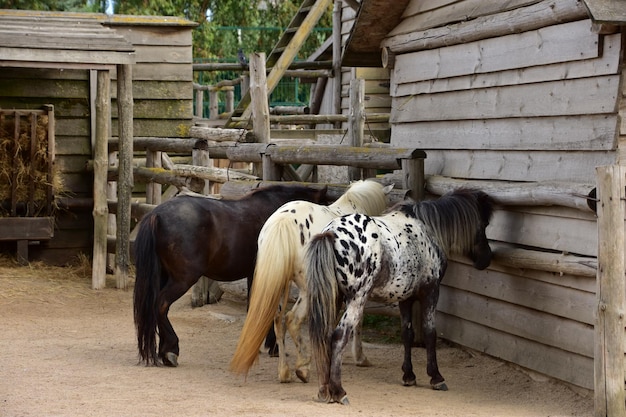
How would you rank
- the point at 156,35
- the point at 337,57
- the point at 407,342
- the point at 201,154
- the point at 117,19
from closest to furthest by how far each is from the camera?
1. the point at 407,342
2. the point at 201,154
3. the point at 117,19
4. the point at 156,35
5. the point at 337,57

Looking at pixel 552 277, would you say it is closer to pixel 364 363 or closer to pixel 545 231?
pixel 545 231

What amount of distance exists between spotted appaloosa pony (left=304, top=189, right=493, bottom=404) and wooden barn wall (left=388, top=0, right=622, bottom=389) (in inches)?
18.5

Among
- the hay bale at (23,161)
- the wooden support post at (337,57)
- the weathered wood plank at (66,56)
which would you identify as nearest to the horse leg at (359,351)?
the weathered wood plank at (66,56)

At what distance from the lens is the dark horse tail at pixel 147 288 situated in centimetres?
761

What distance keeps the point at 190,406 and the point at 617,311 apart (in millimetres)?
2732

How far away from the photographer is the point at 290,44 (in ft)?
57.7

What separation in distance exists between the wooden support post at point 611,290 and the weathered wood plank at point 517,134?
0.51 m

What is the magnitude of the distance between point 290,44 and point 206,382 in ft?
37.1

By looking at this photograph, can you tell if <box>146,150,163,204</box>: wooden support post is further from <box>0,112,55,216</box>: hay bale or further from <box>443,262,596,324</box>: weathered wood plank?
<box>443,262,596,324</box>: weathered wood plank

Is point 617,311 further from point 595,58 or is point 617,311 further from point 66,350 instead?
point 66,350

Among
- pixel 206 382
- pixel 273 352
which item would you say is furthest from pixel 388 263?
pixel 273 352

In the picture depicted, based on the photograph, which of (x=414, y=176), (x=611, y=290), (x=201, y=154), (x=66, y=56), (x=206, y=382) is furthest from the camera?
(x=201, y=154)

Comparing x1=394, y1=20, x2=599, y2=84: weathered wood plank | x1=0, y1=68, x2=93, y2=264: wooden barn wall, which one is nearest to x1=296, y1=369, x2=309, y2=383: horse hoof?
x1=394, y1=20, x2=599, y2=84: weathered wood plank

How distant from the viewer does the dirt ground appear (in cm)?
623
